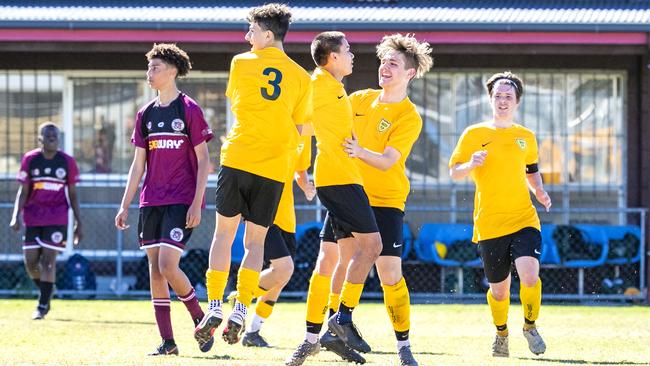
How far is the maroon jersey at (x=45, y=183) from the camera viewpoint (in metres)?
13.2

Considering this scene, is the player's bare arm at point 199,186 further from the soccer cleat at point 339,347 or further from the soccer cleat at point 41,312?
the soccer cleat at point 41,312

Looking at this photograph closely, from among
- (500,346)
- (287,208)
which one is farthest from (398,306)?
(287,208)

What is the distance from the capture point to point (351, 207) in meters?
7.76

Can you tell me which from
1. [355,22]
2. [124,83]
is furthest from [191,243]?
[355,22]

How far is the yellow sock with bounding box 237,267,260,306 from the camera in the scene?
732cm

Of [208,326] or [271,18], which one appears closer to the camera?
[208,326]

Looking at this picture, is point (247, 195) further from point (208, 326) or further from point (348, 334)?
point (348, 334)

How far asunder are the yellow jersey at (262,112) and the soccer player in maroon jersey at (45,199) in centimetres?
598

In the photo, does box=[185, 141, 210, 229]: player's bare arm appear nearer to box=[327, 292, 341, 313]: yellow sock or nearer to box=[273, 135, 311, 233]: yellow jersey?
box=[273, 135, 311, 233]: yellow jersey

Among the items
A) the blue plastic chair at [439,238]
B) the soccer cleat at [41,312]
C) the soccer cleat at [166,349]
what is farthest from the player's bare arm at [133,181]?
the blue plastic chair at [439,238]

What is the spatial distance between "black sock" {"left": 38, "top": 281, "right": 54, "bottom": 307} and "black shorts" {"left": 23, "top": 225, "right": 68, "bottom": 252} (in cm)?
39

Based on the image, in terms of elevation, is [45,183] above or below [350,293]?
above

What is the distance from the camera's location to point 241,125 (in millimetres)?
7508

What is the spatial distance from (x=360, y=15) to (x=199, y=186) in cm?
748
